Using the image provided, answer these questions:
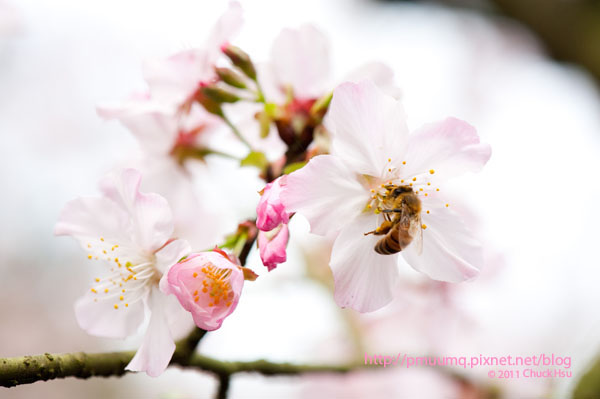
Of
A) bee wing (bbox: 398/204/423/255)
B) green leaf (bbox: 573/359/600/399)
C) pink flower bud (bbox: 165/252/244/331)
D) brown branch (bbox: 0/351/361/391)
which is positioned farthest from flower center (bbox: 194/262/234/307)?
green leaf (bbox: 573/359/600/399)

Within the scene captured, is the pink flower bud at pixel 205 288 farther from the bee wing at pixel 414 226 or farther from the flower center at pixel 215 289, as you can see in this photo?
the bee wing at pixel 414 226

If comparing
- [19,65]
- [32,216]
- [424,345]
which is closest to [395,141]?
[424,345]

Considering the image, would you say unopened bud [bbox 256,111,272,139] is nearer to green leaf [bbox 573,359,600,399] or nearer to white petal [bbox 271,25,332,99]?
white petal [bbox 271,25,332,99]

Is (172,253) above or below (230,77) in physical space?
below

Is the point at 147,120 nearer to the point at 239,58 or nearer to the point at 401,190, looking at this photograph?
the point at 239,58

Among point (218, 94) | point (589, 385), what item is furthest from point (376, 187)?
point (589, 385)
